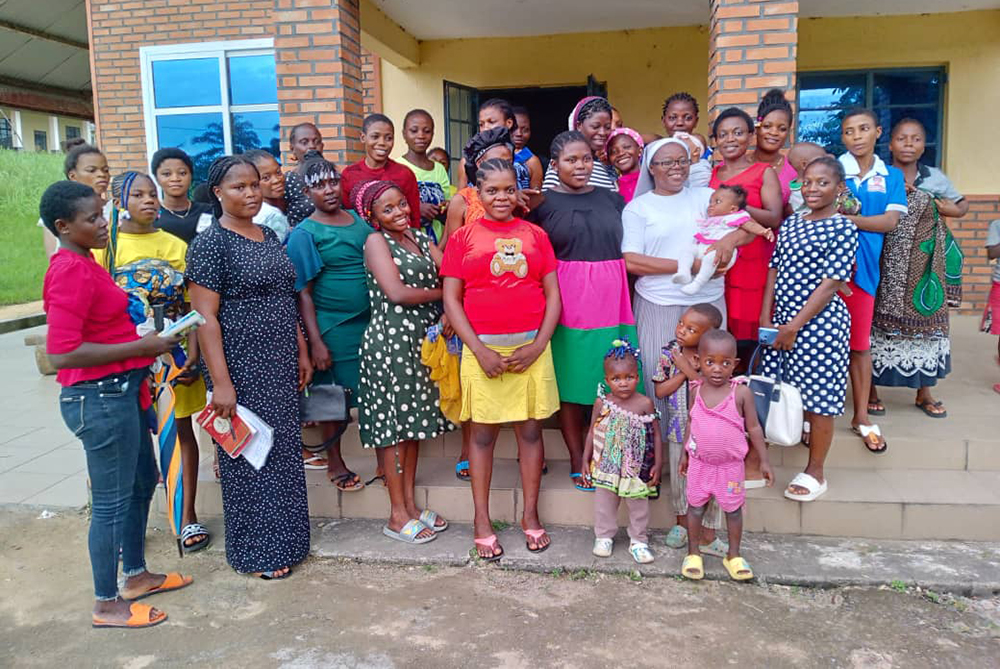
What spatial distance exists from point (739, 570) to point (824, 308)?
1262mm

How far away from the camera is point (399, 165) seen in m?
4.38

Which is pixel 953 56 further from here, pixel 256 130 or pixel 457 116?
pixel 256 130

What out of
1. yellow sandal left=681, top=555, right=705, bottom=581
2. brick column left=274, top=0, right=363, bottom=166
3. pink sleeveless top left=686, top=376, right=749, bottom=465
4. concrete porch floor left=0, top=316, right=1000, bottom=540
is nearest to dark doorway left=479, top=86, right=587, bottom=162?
brick column left=274, top=0, right=363, bottom=166

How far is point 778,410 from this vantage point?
3293mm

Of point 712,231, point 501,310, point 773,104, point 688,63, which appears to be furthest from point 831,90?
point 501,310

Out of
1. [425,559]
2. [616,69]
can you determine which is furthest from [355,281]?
→ [616,69]

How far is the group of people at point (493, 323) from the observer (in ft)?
10.4

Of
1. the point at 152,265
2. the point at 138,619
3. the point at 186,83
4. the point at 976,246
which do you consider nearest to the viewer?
the point at 138,619

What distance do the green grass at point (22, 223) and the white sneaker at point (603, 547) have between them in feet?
43.9

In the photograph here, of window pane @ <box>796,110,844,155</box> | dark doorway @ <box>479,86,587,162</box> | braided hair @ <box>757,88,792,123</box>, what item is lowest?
braided hair @ <box>757,88,792,123</box>

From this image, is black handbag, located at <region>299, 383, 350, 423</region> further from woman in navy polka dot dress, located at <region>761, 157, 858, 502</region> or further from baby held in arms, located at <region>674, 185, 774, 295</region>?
woman in navy polka dot dress, located at <region>761, 157, 858, 502</region>

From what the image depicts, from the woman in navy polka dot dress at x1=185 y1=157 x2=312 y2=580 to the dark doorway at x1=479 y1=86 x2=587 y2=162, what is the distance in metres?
5.66

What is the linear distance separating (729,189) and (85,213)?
272 cm

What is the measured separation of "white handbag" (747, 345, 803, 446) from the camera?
3.28 m
